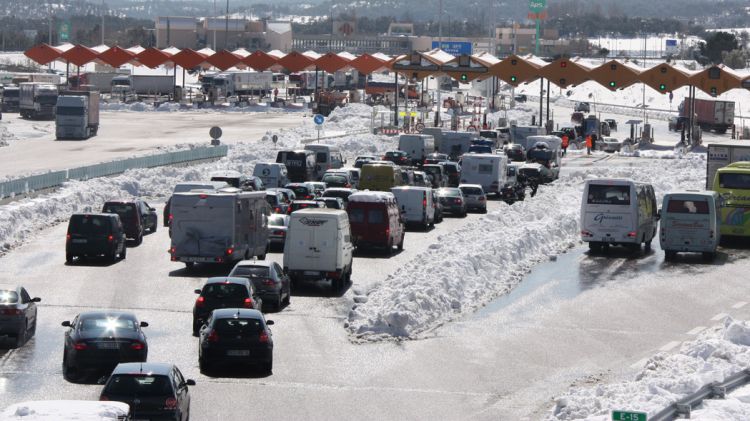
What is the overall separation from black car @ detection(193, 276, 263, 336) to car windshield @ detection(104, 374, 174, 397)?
848 centimetres

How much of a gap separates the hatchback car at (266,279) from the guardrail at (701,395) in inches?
463

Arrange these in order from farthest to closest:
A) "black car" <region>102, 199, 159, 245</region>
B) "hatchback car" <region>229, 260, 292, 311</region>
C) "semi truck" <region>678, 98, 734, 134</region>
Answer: "semi truck" <region>678, 98, 734, 134</region>, "black car" <region>102, 199, 159, 245</region>, "hatchback car" <region>229, 260, 292, 311</region>

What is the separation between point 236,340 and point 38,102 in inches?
3181

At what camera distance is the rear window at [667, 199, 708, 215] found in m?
40.1

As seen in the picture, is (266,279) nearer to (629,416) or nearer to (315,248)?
(315,248)

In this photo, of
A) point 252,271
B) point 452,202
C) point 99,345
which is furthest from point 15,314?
point 452,202

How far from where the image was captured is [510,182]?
5988cm

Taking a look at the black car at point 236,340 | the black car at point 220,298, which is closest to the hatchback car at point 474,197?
the black car at point 220,298

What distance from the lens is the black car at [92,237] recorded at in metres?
36.0

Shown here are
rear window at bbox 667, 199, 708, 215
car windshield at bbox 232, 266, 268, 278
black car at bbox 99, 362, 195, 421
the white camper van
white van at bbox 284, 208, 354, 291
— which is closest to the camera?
black car at bbox 99, 362, 195, 421

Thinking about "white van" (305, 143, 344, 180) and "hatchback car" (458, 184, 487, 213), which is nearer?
"hatchback car" (458, 184, 487, 213)

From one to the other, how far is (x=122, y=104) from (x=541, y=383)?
9672 cm

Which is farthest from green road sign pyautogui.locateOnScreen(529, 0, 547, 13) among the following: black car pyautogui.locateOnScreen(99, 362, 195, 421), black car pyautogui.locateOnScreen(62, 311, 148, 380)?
black car pyautogui.locateOnScreen(99, 362, 195, 421)

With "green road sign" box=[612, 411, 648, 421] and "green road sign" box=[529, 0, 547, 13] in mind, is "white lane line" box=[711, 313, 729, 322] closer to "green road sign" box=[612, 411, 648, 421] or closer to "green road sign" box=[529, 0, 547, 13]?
"green road sign" box=[612, 411, 648, 421]
